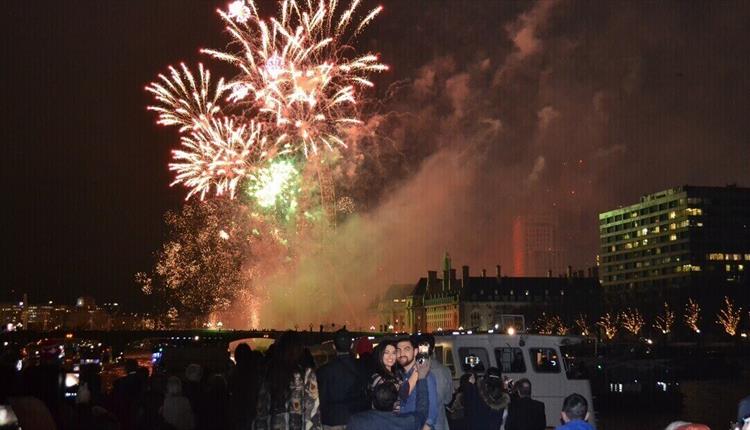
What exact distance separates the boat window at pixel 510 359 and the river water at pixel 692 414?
61.5 ft

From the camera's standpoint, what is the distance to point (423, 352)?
37.4ft

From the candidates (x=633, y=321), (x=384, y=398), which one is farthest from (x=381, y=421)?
(x=633, y=321)

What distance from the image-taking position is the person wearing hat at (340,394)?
1036cm

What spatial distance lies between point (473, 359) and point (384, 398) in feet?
38.8

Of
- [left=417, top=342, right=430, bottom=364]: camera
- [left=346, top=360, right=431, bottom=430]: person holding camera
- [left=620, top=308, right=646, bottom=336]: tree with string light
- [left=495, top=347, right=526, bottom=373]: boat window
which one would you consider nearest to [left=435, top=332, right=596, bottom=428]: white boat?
[left=495, top=347, right=526, bottom=373]: boat window

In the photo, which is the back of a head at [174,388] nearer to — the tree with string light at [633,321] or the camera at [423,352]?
the camera at [423,352]

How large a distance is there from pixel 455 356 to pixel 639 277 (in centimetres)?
18594

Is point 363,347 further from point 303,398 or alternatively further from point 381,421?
point 381,421

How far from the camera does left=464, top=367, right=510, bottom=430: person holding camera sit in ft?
40.9

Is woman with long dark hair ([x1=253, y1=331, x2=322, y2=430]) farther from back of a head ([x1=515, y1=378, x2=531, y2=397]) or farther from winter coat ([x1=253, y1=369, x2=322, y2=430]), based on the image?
back of a head ([x1=515, y1=378, x2=531, y2=397])

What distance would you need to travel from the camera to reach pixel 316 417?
30.8ft

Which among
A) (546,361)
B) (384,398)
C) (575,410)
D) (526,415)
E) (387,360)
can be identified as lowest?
(526,415)

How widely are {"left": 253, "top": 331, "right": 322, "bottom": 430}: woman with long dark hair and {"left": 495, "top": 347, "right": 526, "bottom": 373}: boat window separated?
10389 mm

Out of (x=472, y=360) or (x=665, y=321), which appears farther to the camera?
(x=665, y=321)
